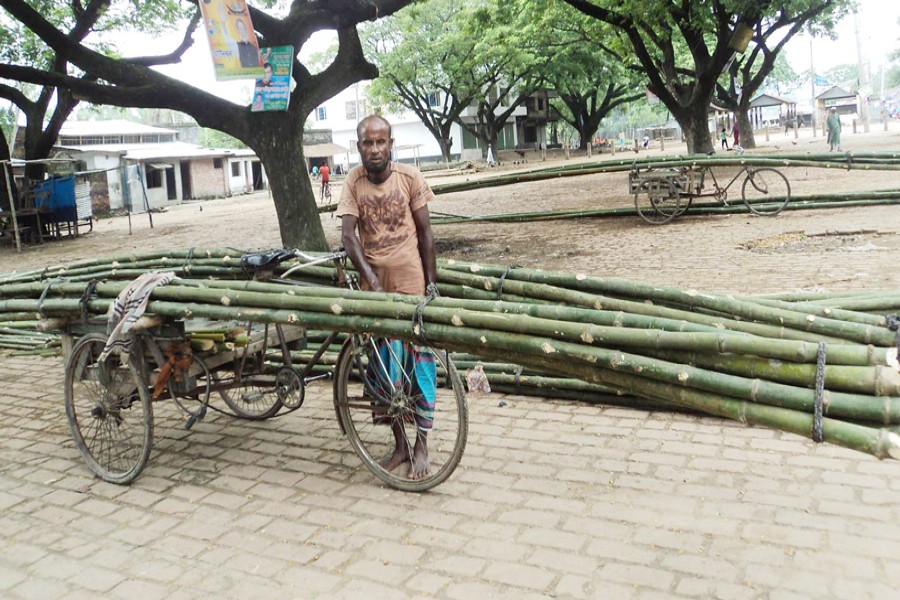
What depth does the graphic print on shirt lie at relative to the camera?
3.71 metres

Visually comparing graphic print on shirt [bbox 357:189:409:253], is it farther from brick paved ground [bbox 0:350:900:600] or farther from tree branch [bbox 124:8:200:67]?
tree branch [bbox 124:8:200:67]

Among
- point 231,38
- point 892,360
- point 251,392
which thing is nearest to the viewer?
point 892,360

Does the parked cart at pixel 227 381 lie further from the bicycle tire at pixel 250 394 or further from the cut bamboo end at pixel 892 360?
the cut bamboo end at pixel 892 360

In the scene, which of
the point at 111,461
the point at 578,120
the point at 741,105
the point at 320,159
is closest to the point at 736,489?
the point at 111,461

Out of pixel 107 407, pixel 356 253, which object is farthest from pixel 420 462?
pixel 107 407

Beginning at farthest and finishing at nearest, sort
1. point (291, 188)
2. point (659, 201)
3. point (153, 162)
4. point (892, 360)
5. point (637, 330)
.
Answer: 1. point (153, 162)
2. point (659, 201)
3. point (291, 188)
4. point (637, 330)
5. point (892, 360)

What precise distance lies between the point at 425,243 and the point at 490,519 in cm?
135

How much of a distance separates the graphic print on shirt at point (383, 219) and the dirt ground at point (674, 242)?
14.5 ft

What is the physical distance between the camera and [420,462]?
365 centimetres

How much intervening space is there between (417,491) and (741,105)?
94.4ft

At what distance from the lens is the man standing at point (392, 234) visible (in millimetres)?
3646

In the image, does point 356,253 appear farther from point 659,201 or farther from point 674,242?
point 659,201

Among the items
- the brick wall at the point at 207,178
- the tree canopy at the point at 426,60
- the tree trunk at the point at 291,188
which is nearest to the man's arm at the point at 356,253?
the tree trunk at the point at 291,188

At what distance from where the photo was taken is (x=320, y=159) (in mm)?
51750
